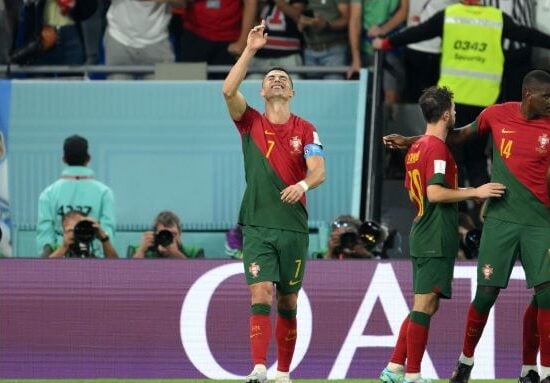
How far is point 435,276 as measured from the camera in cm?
1235

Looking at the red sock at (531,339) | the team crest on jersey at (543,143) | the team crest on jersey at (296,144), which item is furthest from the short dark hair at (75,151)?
the team crest on jersey at (543,143)

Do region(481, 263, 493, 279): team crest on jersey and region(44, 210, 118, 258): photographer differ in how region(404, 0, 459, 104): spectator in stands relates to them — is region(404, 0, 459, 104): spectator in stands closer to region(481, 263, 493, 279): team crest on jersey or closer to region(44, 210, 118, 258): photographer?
region(44, 210, 118, 258): photographer

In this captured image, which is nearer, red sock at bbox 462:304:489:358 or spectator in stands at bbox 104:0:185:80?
red sock at bbox 462:304:489:358

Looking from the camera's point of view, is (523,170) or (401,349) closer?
(523,170)

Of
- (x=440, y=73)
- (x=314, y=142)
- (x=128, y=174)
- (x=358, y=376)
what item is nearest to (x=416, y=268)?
(x=314, y=142)

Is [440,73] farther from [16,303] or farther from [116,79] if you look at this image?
[16,303]

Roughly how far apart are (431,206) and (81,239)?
447 centimetres

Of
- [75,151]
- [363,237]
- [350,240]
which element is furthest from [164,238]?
[363,237]

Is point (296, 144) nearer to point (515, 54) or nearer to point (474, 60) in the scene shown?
point (474, 60)

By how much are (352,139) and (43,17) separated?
353cm

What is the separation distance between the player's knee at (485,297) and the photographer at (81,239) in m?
4.50

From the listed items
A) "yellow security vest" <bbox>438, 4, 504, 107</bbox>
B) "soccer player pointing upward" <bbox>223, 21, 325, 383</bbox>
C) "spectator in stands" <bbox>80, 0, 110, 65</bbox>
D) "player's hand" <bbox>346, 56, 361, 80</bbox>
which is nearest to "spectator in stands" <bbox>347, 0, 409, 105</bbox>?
"player's hand" <bbox>346, 56, 361, 80</bbox>

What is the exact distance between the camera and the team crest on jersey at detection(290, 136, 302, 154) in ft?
41.8

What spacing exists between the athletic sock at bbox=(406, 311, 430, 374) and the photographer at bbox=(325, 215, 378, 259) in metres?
3.62
